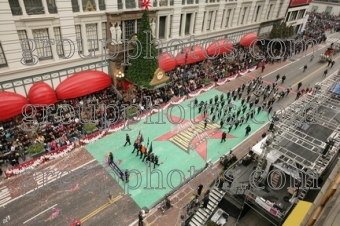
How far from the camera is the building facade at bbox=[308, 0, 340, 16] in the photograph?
82500mm

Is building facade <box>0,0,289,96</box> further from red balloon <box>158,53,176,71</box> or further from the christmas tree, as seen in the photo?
the christmas tree

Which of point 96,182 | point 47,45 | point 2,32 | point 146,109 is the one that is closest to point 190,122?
point 146,109

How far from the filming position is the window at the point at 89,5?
86.3ft

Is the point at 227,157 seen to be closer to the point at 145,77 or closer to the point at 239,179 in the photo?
the point at 239,179

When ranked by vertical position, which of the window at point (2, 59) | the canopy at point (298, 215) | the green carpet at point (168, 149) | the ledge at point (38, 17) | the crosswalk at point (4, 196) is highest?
the ledge at point (38, 17)

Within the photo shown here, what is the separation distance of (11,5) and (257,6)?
139 feet

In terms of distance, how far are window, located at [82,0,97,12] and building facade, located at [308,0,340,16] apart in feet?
283

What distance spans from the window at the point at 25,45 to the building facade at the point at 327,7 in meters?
93.3

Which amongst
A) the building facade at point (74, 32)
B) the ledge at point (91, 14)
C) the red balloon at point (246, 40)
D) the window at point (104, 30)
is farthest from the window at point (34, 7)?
the red balloon at point (246, 40)

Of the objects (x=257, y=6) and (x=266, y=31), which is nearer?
(x=257, y=6)

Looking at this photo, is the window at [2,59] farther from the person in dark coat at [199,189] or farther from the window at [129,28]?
the person in dark coat at [199,189]

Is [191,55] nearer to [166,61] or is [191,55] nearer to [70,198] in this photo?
[166,61]

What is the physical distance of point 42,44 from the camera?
82.7 ft

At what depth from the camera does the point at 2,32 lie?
21875 mm
